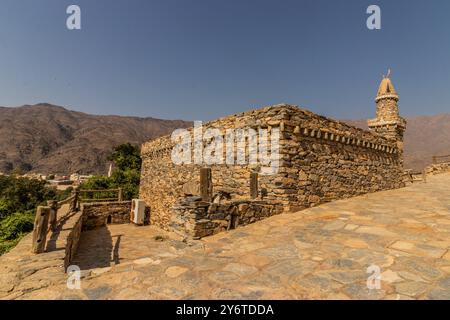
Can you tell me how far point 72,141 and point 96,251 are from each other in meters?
104

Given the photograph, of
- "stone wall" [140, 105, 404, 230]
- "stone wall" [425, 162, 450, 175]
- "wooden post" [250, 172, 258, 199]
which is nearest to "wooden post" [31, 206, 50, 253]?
"stone wall" [140, 105, 404, 230]

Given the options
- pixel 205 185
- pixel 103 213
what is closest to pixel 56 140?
pixel 103 213

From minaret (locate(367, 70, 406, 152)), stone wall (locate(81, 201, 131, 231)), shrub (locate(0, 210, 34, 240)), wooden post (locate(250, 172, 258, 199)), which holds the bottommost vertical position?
shrub (locate(0, 210, 34, 240))

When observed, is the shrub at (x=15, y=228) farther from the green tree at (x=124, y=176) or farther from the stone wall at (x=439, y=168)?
the stone wall at (x=439, y=168)

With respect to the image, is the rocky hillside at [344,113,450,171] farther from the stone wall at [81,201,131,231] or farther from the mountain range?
the stone wall at [81,201,131,231]

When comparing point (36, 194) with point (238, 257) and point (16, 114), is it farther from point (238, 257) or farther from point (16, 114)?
point (16, 114)

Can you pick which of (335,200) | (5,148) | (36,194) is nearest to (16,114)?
(5,148)

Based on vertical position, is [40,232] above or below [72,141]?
below

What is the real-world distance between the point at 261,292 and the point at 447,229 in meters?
4.77

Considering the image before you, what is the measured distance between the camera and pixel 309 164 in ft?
27.2

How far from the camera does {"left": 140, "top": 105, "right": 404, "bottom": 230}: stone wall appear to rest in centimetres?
770

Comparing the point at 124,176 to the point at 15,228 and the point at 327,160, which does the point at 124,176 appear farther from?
the point at 327,160

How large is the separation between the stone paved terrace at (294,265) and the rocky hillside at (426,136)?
6612cm

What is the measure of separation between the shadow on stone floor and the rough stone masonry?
2.75 meters
